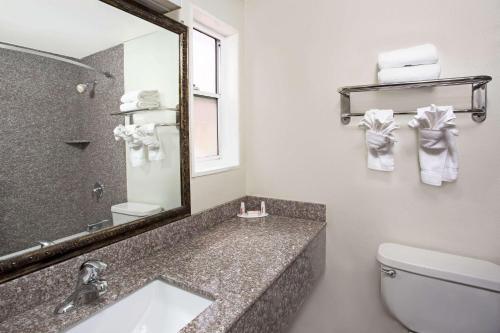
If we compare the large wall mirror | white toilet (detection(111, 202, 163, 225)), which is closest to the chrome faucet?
the large wall mirror

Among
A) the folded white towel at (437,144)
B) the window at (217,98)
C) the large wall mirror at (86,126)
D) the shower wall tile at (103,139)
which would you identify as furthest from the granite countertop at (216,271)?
the folded white towel at (437,144)

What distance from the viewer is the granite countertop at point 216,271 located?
2.46 feet

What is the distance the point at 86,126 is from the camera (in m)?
0.99

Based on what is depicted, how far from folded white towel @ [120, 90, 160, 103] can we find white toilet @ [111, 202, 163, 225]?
44cm

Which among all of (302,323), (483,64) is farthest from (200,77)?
(302,323)

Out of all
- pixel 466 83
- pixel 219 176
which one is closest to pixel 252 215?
pixel 219 176

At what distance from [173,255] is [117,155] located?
1.62 ft

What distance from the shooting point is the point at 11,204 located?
80 centimetres

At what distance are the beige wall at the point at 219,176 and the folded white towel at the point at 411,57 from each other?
906mm

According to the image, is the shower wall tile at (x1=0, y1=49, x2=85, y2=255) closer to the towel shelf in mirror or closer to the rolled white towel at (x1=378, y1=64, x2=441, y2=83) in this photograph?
the towel shelf in mirror

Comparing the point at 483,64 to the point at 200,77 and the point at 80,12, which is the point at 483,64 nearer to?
the point at 200,77

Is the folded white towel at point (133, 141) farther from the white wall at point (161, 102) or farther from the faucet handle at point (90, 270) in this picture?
the faucet handle at point (90, 270)

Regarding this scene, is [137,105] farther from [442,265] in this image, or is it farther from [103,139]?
[442,265]

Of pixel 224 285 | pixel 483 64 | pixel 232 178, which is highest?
pixel 483 64
